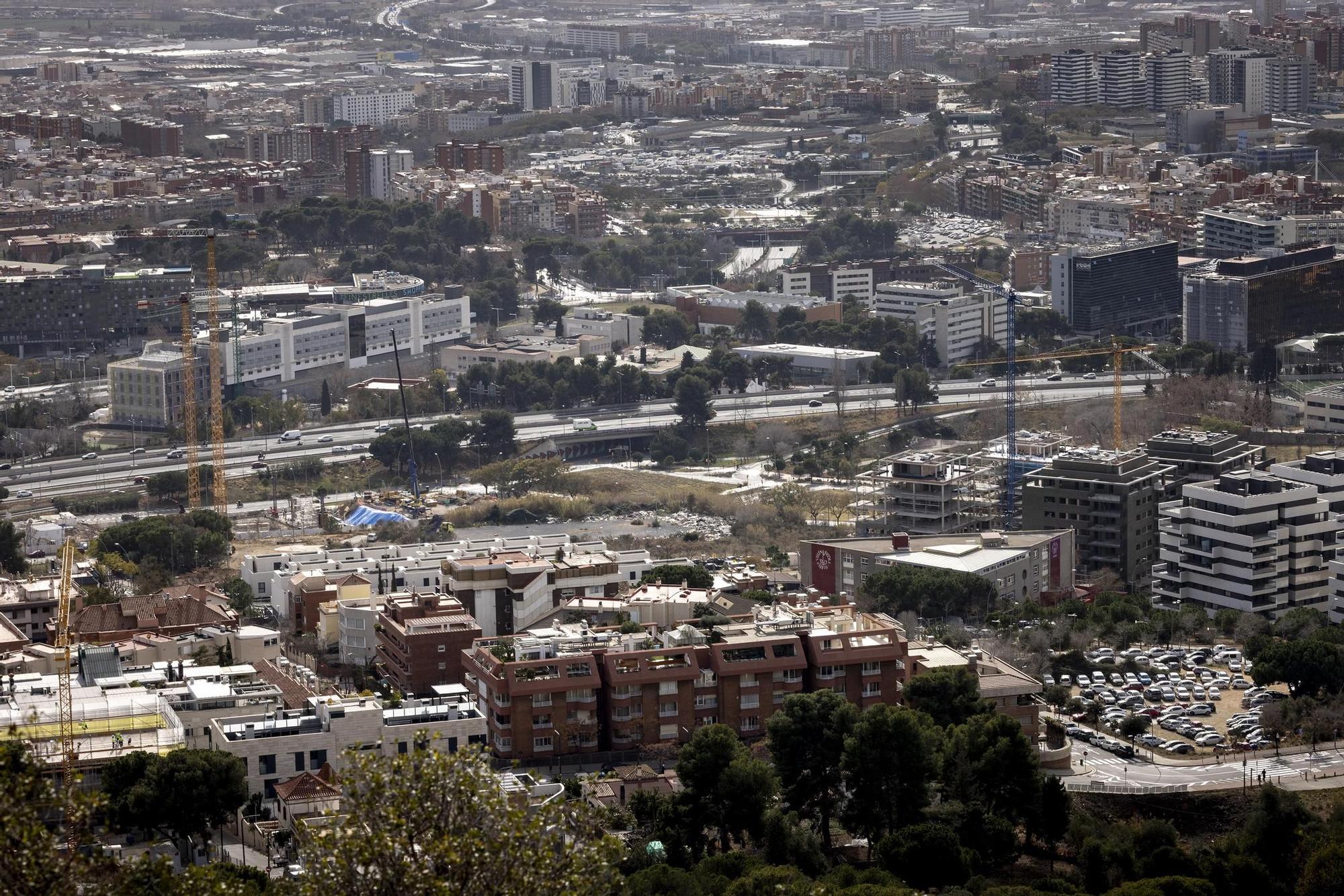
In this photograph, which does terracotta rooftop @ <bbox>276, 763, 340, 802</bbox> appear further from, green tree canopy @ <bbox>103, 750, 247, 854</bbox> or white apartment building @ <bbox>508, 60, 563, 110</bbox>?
white apartment building @ <bbox>508, 60, 563, 110</bbox>

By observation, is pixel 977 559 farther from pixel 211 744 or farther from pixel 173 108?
pixel 173 108

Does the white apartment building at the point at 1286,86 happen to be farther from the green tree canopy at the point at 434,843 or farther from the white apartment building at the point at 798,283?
the green tree canopy at the point at 434,843

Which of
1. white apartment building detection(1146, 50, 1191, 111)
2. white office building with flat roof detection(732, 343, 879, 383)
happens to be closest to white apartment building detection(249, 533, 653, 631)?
white office building with flat roof detection(732, 343, 879, 383)

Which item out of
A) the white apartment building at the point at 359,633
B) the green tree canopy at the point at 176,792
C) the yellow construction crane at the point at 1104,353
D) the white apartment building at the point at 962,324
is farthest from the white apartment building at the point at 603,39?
the green tree canopy at the point at 176,792

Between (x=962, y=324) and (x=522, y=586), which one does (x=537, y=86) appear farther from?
(x=522, y=586)

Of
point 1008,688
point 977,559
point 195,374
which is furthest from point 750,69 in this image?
point 1008,688

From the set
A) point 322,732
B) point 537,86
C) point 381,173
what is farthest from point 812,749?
A: point 537,86
